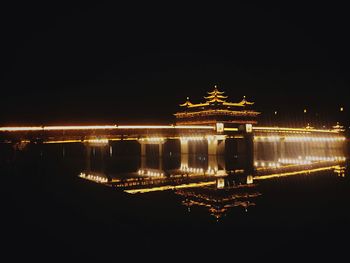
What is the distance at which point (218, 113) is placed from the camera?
49094 millimetres

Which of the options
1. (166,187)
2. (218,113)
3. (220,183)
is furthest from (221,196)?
(218,113)

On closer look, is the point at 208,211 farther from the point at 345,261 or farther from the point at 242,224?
the point at 345,261

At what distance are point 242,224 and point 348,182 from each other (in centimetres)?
1454

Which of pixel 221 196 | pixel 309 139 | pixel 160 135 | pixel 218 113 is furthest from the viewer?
pixel 309 139

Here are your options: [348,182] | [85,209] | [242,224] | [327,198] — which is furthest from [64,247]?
[348,182]

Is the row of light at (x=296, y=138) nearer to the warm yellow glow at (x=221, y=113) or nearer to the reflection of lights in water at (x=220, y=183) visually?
the warm yellow glow at (x=221, y=113)

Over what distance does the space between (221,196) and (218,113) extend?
32.3 meters

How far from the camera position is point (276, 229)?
38.3ft

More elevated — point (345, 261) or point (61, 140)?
point (61, 140)

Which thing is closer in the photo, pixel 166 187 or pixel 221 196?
pixel 221 196

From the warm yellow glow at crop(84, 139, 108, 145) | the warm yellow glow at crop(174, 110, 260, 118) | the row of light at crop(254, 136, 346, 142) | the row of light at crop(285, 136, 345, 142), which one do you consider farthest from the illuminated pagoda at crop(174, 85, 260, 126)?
the warm yellow glow at crop(84, 139, 108, 145)

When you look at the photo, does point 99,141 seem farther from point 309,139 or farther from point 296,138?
point 309,139

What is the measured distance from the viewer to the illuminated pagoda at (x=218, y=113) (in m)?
49.5

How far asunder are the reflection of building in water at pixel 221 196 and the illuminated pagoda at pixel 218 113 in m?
27.3
